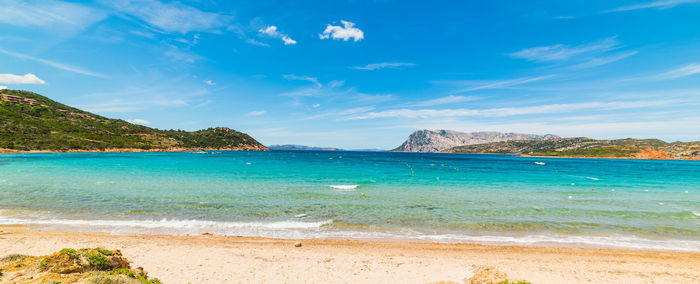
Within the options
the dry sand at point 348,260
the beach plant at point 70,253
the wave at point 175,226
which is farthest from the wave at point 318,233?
the beach plant at point 70,253

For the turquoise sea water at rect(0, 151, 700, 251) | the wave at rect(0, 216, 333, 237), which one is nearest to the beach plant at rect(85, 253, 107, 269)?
the wave at rect(0, 216, 333, 237)

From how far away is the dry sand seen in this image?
8.75m

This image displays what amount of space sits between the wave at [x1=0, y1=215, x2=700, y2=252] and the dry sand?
2.92 feet

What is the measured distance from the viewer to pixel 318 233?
14.2 metres

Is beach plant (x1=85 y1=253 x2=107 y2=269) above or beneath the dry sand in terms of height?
above

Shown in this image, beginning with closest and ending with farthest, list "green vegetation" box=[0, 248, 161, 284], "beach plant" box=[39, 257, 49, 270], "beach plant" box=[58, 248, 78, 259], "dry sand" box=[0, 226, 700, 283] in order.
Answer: "green vegetation" box=[0, 248, 161, 284] → "beach plant" box=[39, 257, 49, 270] → "beach plant" box=[58, 248, 78, 259] → "dry sand" box=[0, 226, 700, 283]

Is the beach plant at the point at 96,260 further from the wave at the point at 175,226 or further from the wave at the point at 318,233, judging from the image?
the wave at the point at 175,226

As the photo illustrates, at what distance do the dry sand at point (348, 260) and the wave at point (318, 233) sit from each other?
2.92 ft

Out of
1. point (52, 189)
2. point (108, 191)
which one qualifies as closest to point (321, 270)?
point (108, 191)

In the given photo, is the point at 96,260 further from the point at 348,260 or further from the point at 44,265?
the point at 348,260

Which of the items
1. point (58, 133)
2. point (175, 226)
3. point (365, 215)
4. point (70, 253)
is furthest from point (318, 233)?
point (58, 133)

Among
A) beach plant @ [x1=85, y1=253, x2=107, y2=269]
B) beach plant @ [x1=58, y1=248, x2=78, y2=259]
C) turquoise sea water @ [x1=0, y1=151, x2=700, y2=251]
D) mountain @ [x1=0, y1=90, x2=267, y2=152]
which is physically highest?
mountain @ [x1=0, y1=90, x2=267, y2=152]

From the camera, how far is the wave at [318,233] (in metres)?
13.4

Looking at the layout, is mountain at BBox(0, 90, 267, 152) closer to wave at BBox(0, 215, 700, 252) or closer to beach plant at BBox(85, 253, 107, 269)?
wave at BBox(0, 215, 700, 252)
